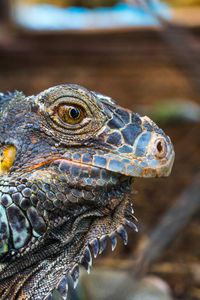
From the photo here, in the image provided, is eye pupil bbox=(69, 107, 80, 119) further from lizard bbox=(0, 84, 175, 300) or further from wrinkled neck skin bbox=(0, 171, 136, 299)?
wrinkled neck skin bbox=(0, 171, 136, 299)

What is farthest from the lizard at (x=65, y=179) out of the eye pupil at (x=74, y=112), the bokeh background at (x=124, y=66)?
the bokeh background at (x=124, y=66)

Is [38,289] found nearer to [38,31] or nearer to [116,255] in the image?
[116,255]

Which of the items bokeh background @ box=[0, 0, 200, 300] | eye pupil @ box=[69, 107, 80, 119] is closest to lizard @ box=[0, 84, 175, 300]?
eye pupil @ box=[69, 107, 80, 119]

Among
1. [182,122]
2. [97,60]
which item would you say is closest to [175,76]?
[97,60]

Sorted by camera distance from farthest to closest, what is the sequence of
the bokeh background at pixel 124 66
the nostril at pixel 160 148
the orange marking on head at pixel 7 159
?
the bokeh background at pixel 124 66
the orange marking on head at pixel 7 159
the nostril at pixel 160 148

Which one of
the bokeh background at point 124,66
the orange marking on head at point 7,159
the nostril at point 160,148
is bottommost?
the orange marking on head at point 7,159

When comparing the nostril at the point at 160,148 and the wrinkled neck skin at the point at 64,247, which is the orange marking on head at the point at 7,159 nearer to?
the wrinkled neck skin at the point at 64,247

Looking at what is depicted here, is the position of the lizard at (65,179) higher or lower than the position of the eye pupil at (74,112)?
lower
